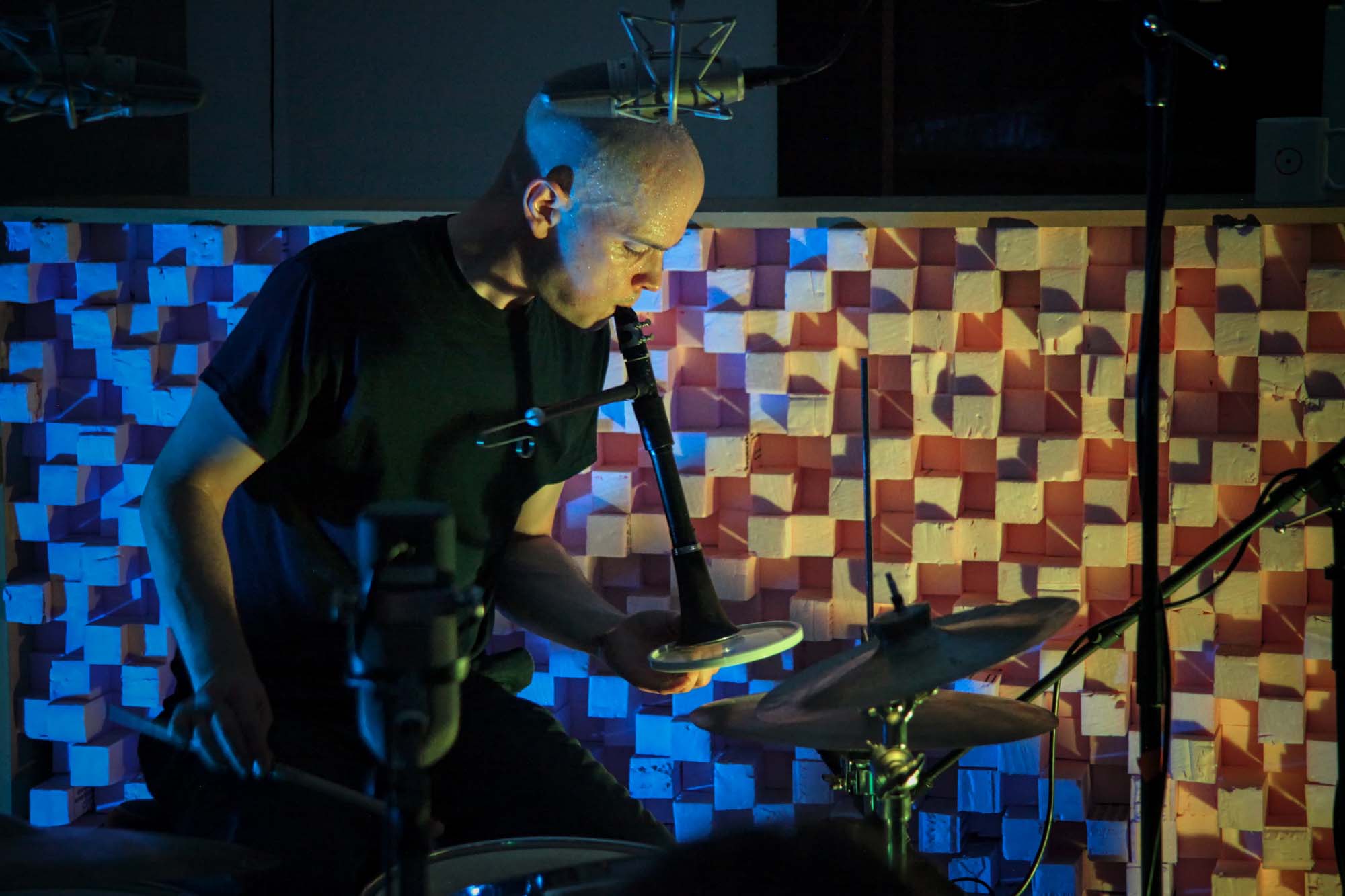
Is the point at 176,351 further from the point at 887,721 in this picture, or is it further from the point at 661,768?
the point at 887,721

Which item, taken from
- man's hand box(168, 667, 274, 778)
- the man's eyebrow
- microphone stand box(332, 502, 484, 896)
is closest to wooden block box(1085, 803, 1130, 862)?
the man's eyebrow

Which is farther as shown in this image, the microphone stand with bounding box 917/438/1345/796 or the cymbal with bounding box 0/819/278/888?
the microphone stand with bounding box 917/438/1345/796

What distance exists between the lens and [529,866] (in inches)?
78.7

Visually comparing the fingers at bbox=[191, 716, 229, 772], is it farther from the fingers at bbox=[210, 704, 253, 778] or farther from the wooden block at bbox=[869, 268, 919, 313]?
the wooden block at bbox=[869, 268, 919, 313]

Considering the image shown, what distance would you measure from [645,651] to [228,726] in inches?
29.4

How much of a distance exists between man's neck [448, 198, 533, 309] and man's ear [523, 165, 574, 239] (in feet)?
0.14

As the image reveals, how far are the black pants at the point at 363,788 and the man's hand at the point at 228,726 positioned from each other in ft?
0.57

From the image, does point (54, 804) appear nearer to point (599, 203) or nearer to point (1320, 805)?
point (599, 203)

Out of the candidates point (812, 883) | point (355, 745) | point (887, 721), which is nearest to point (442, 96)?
point (355, 745)

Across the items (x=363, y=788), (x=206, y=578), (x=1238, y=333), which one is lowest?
A: (x=363, y=788)

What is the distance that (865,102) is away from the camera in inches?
215

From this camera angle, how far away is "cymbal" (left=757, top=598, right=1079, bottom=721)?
6.37 feet

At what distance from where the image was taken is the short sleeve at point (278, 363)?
246cm

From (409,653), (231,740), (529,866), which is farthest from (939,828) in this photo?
(409,653)
